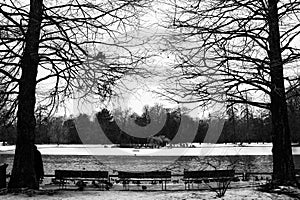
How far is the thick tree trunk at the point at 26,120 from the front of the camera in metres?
9.50

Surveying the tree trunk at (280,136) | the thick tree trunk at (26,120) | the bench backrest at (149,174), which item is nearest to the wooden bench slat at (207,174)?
the bench backrest at (149,174)

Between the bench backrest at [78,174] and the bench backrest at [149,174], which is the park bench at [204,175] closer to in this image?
the bench backrest at [149,174]

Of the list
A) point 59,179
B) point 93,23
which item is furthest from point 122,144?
point 93,23

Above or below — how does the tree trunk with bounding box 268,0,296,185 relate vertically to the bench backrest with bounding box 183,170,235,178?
above

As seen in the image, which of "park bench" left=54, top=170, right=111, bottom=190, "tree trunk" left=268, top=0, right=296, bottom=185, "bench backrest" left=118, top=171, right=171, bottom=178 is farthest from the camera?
"park bench" left=54, top=170, right=111, bottom=190

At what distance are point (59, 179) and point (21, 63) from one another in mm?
4425

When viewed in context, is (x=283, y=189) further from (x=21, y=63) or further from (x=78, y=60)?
(x=21, y=63)

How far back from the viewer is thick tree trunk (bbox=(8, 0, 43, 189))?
9.50 metres

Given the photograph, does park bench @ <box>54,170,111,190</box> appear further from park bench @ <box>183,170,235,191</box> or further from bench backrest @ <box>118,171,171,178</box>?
park bench @ <box>183,170,235,191</box>

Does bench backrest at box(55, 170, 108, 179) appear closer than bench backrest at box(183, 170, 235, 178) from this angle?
No

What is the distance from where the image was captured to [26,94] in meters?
9.63

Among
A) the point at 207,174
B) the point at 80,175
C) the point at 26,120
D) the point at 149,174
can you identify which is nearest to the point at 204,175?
the point at 207,174

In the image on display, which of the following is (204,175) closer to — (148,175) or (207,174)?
(207,174)

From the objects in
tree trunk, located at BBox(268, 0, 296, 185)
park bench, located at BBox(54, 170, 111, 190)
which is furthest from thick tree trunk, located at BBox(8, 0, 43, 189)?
tree trunk, located at BBox(268, 0, 296, 185)
